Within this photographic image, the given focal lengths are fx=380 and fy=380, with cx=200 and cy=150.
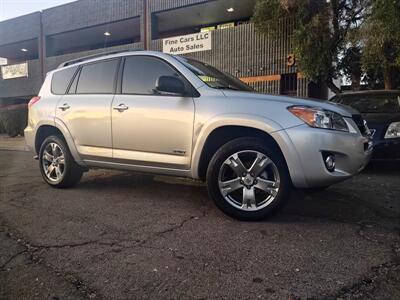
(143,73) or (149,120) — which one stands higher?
(143,73)

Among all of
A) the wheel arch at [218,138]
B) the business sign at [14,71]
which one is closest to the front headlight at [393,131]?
the wheel arch at [218,138]

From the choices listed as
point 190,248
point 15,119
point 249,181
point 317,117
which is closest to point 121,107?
point 249,181

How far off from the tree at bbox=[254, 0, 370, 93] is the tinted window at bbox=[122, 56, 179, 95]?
7.96 meters

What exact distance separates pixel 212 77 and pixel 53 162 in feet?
8.40

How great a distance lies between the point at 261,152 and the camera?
3.61 meters

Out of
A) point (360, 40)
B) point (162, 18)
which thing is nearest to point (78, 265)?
point (360, 40)

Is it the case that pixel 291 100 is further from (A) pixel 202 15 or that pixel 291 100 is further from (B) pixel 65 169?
(A) pixel 202 15

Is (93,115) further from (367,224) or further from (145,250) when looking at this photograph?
(367,224)

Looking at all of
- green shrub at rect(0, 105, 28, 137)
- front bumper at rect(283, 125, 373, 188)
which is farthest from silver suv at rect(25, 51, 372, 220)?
green shrub at rect(0, 105, 28, 137)

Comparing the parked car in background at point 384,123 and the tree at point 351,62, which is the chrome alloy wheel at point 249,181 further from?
the tree at point 351,62

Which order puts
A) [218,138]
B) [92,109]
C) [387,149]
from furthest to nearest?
[387,149], [92,109], [218,138]

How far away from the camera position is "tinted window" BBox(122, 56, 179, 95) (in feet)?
14.3

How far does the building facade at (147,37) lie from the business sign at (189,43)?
0.14 metres

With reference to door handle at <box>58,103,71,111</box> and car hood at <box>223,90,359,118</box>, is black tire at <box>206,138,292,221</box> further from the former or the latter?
door handle at <box>58,103,71,111</box>
